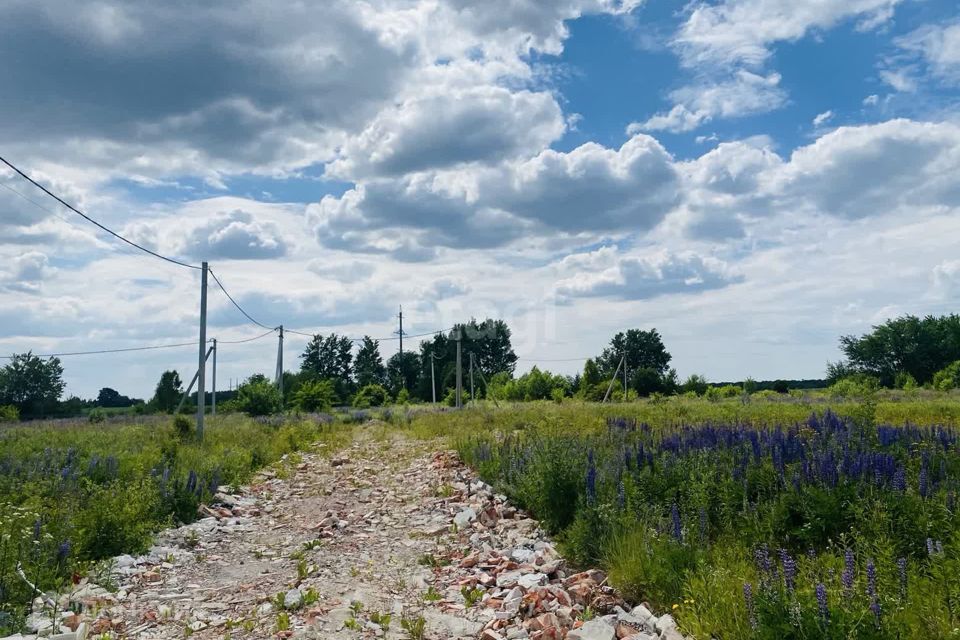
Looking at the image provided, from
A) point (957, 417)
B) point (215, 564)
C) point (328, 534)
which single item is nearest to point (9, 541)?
point (215, 564)

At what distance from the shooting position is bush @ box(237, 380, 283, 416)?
31375mm

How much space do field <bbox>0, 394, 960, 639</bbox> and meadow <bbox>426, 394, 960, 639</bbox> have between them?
2 cm

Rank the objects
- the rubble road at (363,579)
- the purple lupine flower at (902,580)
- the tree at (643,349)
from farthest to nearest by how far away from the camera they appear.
Answer: the tree at (643,349)
the rubble road at (363,579)
the purple lupine flower at (902,580)

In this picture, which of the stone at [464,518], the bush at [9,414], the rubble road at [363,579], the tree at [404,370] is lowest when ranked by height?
the rubble road at [363,579]

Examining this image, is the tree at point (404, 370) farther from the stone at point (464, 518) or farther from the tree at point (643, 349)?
the stone at point (464, 518)

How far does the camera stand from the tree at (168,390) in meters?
54.1

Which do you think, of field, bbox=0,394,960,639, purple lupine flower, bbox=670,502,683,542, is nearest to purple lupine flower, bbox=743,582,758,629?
field, bbox=0,394,960,639

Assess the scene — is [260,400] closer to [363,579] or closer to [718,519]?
[363,579]

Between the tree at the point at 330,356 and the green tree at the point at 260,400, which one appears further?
the tree at the point at 330,356

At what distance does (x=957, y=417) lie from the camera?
16.1 meters

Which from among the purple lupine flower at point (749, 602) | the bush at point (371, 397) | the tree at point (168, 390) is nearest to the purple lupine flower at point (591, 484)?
the purple lupine flower at point (749, 602)

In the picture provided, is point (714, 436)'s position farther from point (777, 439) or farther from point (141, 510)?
point (141, 510)

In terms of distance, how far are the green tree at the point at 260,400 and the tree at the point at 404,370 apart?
45018mm

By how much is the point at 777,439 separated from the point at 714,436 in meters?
1.27
